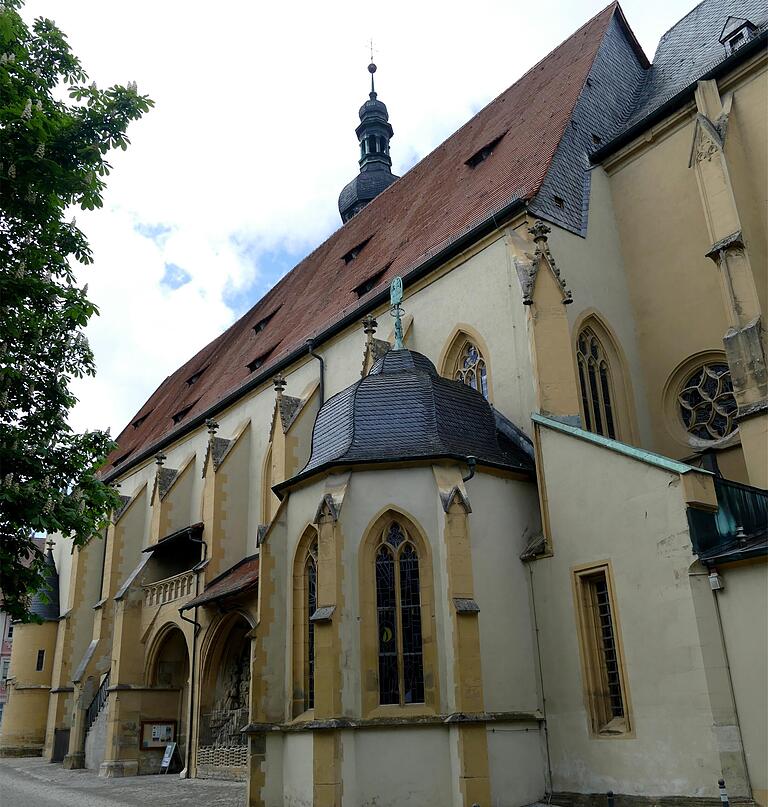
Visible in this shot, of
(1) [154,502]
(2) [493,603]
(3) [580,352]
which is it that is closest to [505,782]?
(2) [493,603]

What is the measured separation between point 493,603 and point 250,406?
11650 millimetres

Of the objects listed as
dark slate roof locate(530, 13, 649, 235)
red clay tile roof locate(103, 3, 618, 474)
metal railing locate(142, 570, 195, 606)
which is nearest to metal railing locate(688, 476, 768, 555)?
dark slate roof locate(530, 13, 649, 235)

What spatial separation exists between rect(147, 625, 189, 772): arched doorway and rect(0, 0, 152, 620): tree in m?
11.2

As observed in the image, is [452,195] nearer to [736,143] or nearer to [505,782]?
[736,143]

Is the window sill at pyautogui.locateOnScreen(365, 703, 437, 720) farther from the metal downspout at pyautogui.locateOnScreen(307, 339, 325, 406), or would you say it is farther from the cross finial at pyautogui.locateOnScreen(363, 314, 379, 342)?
the metal downspout at pyautogui.locateOnScreen(307, 339, 325, 406)

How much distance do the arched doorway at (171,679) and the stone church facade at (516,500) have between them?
0.06 metres

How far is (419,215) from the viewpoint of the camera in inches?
768

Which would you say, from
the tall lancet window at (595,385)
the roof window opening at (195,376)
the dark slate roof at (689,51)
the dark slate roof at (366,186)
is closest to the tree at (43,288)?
the tall lancet window at (595,385)

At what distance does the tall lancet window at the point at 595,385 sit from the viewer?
13.7 m

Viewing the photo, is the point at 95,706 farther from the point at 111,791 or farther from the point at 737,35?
the point at 737,35

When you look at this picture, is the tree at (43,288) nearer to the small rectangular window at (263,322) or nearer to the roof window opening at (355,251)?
the roof window opening at (355,251)

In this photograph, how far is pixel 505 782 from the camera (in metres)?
10.1

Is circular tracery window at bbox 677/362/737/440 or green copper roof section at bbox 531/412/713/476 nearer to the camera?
green copper roof section at bbox 531/412/713/476

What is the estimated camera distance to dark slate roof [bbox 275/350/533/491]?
1160 centimetres
